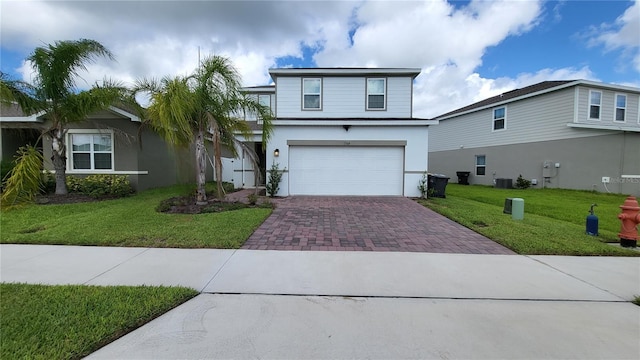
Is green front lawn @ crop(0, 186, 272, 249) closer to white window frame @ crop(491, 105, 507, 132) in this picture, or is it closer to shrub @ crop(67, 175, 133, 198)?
shrub @ crop(67, 175, 133, 198)

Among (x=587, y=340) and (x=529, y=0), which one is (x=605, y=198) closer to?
(x=529, y=0)

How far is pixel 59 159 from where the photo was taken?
10047 mm

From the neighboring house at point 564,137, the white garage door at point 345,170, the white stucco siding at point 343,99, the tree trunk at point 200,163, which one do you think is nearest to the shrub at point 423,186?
the white garage door at point 345,170

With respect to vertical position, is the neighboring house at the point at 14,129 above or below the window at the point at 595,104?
below

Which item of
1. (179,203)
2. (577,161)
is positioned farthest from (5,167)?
(577,161)

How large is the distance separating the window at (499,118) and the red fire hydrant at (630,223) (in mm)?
14802

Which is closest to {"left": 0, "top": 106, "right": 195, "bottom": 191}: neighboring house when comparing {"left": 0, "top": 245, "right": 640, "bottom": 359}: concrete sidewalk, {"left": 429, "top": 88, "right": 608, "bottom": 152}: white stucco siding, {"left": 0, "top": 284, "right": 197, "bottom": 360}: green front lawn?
{"left": 0, "top": 245, "right": 640, "bottom": 359}: concrete sidewalk

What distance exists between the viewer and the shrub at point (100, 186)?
1063 centimetres

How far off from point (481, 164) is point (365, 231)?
17.5 meters

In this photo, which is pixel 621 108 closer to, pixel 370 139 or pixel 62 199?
pixel 370 139

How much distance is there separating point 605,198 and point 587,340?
14133 millimetres

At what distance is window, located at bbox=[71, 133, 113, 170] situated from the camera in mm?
11734

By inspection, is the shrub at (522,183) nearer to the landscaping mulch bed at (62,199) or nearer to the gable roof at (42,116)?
the gable roof at (42,116)

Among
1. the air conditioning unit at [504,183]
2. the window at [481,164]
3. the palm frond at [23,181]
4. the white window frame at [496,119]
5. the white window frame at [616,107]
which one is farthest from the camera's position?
the window at [481,164]
